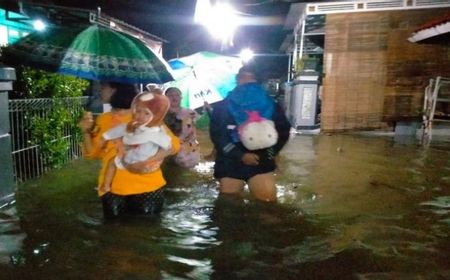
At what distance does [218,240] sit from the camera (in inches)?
168

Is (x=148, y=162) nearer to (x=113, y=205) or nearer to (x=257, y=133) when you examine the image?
(x=113, y=205)

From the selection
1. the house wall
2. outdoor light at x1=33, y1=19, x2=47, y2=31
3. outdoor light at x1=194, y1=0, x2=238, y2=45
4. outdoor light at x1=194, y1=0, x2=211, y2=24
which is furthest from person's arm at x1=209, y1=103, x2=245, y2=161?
outdoor light at x1=194, y1=0, x2=211, y2=24

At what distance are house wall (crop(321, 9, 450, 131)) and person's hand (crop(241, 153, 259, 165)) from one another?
888cm

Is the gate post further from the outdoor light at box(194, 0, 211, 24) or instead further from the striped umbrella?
the outdoor light at box(194, 0, 211, 24)

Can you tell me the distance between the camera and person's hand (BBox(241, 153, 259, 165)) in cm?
462

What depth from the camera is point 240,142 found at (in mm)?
4730

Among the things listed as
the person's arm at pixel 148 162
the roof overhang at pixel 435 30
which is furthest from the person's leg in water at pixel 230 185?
the roof overhang at pixel 435 30

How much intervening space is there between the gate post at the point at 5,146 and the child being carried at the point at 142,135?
179 cm

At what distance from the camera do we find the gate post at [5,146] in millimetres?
5141

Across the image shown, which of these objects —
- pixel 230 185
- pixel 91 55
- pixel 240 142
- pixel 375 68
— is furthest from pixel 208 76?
pixel 375 68

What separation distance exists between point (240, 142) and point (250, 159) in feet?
0.77

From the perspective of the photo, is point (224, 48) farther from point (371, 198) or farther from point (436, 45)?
point (371, 198)

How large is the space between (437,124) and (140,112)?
1092cm

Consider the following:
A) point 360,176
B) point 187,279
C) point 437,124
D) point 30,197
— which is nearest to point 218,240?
point 187,279
